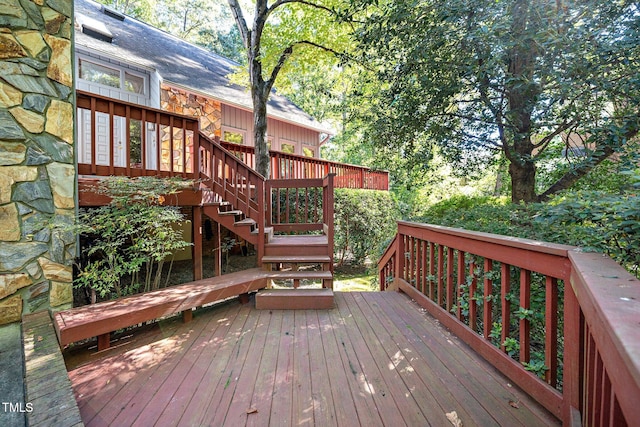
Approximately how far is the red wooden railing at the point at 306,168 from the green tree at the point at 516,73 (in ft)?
5.70

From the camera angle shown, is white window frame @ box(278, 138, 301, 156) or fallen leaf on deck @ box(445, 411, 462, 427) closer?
fallen leaf on deck @ box(445, 411, 462, 427)

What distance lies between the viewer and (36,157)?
8.58 ft

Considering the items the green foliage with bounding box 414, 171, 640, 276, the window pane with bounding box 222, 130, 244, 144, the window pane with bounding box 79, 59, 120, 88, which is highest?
the window pane with bounding box 79, 59, 120, 88

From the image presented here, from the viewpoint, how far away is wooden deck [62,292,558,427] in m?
1.56

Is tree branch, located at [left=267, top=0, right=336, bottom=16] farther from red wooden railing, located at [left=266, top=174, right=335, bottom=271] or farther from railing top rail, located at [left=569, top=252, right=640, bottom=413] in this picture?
railing top rail, located at [left=569, top=252, right=640, bottom=413]

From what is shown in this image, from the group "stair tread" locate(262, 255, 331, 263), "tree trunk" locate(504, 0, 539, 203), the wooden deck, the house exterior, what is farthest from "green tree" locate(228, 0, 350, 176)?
the wooden deck

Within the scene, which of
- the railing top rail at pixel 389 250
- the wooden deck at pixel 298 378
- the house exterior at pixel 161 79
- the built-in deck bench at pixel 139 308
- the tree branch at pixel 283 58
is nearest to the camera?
the wooden deck at pixel 298 378

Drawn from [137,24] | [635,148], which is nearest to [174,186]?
[635,148]

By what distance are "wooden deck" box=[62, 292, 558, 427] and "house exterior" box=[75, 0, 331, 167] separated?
4301 mm

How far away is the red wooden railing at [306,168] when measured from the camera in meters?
6.22

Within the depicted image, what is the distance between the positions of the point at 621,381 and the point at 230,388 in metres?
1.91

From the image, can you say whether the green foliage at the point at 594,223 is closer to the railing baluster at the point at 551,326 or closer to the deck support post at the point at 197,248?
the railing baluster at the point at 551,326

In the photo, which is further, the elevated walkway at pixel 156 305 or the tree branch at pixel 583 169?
the tree branch at pixel 583 169

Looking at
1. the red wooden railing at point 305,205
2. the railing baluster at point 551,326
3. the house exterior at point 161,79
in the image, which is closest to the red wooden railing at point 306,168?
the red wooden railing at point 305,205
